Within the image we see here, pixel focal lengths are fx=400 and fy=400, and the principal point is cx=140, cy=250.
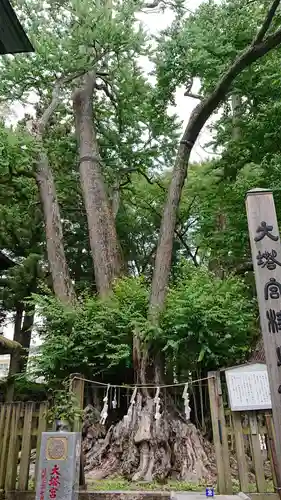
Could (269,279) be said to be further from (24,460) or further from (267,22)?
(267,22)

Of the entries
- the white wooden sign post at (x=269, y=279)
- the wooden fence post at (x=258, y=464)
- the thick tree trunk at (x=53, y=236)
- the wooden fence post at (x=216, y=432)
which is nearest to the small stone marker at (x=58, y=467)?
the wooden fence post at (x=216, y=432)

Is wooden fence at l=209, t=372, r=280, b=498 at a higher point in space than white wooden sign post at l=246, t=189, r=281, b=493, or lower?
lower

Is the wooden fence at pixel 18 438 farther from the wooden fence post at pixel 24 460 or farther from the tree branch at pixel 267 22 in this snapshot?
the tree branch at pixel 267 22

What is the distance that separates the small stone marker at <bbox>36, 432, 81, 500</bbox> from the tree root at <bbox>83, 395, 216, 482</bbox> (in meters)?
2.43

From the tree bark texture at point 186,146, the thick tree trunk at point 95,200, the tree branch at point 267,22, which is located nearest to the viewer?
the tree branch at point 267,22

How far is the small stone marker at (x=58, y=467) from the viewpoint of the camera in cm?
382

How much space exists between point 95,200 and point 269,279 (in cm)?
727

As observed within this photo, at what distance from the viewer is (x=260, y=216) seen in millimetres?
4102

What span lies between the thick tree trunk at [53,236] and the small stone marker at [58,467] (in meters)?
4.96

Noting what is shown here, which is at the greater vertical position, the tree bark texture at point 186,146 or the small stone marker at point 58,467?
the tree bark texture at point 186,146

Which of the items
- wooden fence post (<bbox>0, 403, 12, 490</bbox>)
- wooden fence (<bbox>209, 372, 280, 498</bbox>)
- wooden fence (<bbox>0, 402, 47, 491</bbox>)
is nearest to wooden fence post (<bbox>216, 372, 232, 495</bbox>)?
wooden fence (<bbox>209, 372, 280, 498</bbox>)

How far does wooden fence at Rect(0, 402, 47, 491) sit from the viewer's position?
4.77m

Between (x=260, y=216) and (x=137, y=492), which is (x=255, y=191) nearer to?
(x=260, y=216)

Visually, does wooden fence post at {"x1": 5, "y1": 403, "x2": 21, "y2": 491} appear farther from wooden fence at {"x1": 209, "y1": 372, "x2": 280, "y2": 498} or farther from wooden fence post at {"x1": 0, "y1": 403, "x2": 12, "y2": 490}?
wooden fence at {"x1": 209, "y1": 372, "x2": 280, "y2": 498}
